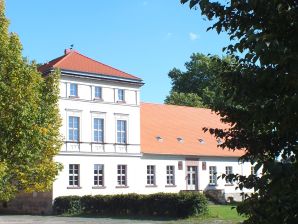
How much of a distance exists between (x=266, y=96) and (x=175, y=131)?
4323 centimetres

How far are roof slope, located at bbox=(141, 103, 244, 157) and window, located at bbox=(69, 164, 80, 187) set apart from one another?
6245 mm

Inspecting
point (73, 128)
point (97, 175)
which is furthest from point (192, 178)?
point (73, 128)

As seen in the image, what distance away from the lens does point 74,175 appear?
128 feet

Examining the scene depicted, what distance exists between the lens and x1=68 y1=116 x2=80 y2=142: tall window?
128ft

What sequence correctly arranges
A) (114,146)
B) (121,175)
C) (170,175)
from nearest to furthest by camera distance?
(114,146), (121,175), (170,175)

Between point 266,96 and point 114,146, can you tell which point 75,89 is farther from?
point 266,96

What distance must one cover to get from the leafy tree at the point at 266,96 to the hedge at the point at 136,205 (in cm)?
2330

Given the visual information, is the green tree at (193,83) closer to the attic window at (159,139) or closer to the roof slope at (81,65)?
the attic window at (159,139)

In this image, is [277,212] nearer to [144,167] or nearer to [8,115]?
[8,115]

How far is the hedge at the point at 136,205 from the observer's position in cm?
2847

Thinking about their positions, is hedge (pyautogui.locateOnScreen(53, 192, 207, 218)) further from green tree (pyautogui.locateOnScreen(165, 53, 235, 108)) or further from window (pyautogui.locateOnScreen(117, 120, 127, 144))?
green tree (pyautogui.locateOnScreen(165, 53, 235, 108))

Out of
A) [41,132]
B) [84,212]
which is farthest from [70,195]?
[41,132]

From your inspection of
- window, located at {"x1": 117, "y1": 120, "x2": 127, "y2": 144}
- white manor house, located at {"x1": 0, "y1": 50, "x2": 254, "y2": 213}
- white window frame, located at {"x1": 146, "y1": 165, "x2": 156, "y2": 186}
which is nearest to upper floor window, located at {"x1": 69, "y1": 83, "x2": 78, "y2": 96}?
white manor house, located at {"x1": 0, "y1": 50, "x2": 254, "y2": 213}

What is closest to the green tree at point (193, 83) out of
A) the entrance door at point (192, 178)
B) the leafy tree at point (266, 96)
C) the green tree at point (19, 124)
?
the entrance door at point (192, 178)
